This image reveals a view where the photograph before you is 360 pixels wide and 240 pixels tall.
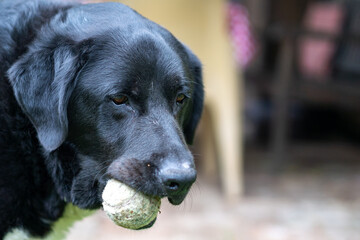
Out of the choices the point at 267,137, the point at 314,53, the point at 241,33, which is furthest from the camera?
the point at 314,53

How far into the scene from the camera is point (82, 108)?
221cm

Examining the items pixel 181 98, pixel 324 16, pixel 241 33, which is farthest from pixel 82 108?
pixel 324 16

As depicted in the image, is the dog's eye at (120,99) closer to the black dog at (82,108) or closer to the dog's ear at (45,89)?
the black dog at (82,108)

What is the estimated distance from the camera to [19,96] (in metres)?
2.14

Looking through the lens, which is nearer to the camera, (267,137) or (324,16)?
(267,137)

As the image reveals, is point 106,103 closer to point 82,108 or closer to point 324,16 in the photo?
point 82,108

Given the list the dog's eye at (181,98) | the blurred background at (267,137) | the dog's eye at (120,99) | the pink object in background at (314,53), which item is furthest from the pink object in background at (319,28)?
the dog's eye at (120,99)

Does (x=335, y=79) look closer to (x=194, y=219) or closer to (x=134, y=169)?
(x=194, y=219)

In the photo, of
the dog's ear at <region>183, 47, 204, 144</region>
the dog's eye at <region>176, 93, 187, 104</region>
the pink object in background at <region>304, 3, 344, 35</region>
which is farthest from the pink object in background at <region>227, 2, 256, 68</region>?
the dog's eye at <region>176, 93, 187, 104</region>

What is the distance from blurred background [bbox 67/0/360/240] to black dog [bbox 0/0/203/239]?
123cm

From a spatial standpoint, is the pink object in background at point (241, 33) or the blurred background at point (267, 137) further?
the pink object in background at point (241, 33)

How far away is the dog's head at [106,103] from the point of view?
211cm

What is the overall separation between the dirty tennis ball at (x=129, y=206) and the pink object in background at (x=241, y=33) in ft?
12.6

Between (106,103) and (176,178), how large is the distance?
443 mm
